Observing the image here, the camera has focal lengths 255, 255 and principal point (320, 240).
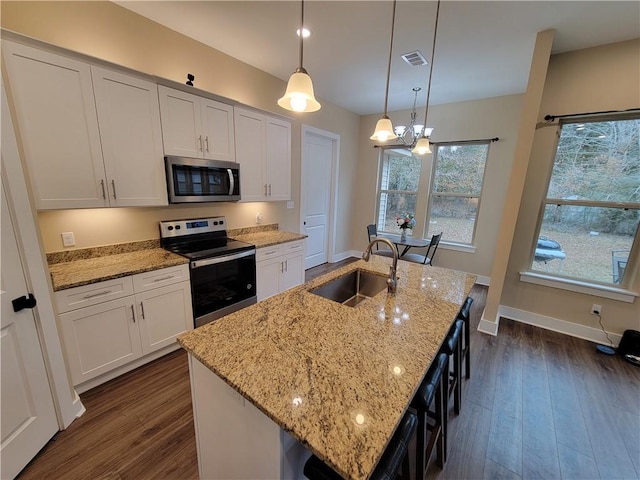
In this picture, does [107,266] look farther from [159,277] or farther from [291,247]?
[291,247]

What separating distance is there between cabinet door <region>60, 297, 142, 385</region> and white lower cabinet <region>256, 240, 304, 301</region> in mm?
1203

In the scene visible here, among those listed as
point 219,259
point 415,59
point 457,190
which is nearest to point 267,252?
point 219,259

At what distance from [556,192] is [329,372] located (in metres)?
3.44

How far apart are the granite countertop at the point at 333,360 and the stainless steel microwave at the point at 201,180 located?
154 centimetres

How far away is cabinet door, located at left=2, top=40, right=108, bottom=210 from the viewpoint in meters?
1.56

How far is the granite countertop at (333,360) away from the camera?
0.70 metres

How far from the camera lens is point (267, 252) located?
292 centimetres

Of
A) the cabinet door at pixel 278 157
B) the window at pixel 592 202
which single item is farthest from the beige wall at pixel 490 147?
the cabinet door at pixel 278 157

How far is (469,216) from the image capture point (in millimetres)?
4297

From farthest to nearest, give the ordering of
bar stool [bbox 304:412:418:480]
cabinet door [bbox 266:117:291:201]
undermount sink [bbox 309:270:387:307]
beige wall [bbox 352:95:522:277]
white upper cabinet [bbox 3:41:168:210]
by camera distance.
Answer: beige wall [bbox 352:95:522:277], cabinet door [bbox 266:117:291:201], undermount sink [bbox 309:270:387:307], white upper cabinet [bbox 3:41:168:210], bar stool [bbox 304:412:418:480]

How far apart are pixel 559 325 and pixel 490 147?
2.62 meters

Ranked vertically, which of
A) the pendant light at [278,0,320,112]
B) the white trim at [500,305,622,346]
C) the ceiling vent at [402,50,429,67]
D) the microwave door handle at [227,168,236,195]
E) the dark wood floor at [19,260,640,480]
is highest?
the ceiling vent at [402,50,429,67]

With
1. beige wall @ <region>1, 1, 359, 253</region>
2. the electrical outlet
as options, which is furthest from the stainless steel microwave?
the electrical outlet

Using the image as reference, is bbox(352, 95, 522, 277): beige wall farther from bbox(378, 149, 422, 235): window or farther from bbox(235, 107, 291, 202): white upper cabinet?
bbox(235, 107, 291, 202): white upper cabinet
